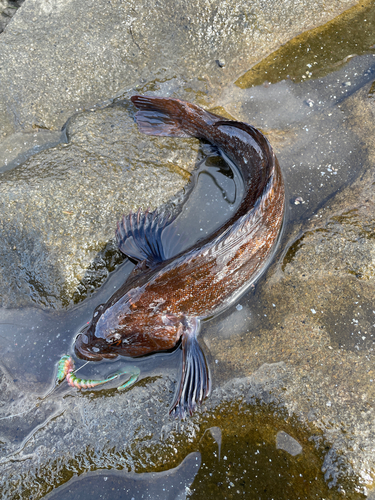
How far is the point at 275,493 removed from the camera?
250 cm

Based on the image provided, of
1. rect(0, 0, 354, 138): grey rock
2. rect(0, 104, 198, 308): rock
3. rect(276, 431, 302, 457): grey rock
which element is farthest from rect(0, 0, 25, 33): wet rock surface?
rect(276, 431, 302, 457): grey rock

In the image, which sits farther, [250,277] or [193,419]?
[250,277]

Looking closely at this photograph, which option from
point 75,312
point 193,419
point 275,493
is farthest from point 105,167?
point 275,493

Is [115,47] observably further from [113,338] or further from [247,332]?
[247,332]

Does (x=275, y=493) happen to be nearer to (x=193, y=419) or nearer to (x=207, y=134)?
(x=193, y=419)

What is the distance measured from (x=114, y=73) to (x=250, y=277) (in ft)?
9.49

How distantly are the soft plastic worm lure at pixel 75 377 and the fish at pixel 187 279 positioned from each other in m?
0.12

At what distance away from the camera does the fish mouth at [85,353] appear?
302 cm

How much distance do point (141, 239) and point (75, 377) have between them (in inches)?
55.0

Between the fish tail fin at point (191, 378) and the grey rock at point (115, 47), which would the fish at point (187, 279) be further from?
the grey rock at point (115, 47)

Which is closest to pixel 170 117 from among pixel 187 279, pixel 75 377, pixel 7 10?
pixel 187 279

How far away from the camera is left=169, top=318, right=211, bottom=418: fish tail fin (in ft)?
9.21

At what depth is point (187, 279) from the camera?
3.01m

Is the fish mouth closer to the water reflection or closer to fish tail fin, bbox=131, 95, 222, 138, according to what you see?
the water reflection
